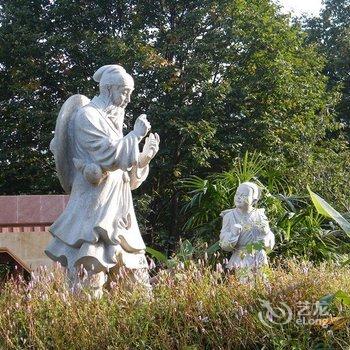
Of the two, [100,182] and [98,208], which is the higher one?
[100,182]

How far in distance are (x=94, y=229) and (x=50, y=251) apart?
0.45 m

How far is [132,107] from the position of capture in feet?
57.9

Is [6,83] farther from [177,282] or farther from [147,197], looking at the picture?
[177,282]

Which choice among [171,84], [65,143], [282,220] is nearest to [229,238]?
[65,143]

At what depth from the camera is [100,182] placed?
587cm

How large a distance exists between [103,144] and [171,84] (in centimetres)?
1194

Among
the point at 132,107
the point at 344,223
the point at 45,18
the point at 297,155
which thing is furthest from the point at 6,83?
the point at 344,223

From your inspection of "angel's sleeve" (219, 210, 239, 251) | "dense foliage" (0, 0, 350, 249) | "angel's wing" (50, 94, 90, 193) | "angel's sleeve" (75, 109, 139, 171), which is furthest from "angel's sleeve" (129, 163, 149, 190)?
"dense foliage" (0, 0, 350, 249)

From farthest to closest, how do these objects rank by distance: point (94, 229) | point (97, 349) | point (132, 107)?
point (132, 107) < point (94, 229) < point (97, 349)

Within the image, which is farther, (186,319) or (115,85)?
(115,85)

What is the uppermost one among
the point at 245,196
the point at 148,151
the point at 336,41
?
the point at 336,41

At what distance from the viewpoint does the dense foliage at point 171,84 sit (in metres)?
17.0

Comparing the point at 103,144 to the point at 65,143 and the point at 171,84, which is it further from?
the point at 171,84

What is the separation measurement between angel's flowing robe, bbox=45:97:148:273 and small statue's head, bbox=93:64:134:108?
136mm
